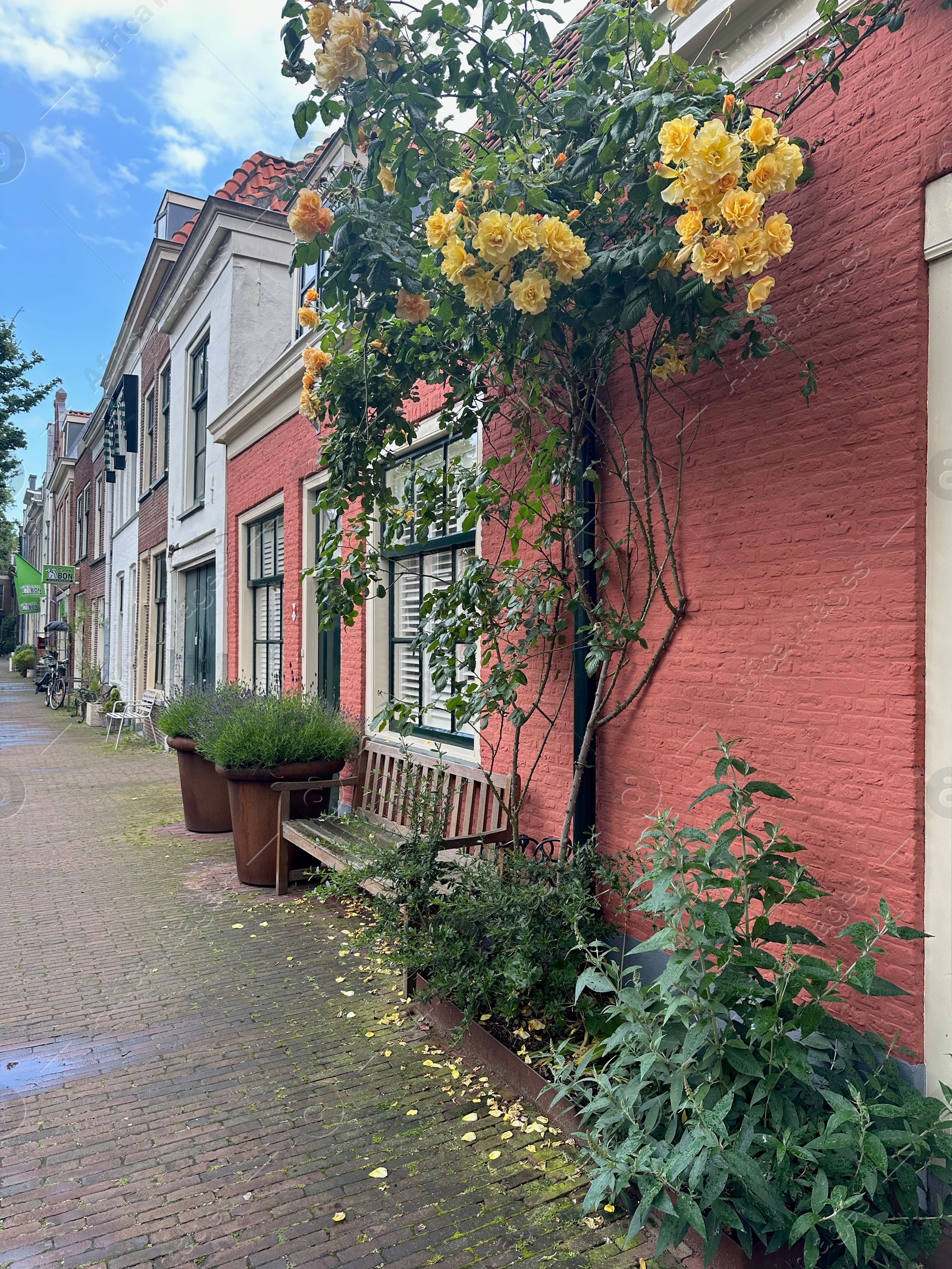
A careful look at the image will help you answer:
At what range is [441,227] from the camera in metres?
2.94

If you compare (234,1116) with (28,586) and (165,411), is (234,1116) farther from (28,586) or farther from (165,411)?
(28,586)

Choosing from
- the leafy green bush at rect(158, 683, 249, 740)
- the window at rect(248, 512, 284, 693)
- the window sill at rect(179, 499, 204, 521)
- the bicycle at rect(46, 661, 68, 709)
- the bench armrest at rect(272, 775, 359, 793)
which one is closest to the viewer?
the bench armrest at rect(272, 775, 359, 793)

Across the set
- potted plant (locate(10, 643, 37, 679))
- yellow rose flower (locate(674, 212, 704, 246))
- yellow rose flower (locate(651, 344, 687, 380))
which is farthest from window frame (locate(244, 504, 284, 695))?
potted plant (locate(10, 643, 37, 679))

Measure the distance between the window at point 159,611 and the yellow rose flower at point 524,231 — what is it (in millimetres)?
14479

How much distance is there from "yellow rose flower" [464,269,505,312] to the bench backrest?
2.47 metres

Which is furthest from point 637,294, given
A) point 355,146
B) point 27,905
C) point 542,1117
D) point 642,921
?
point 27,905

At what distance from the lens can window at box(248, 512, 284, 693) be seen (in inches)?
385

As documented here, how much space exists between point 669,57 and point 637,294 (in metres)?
0.77

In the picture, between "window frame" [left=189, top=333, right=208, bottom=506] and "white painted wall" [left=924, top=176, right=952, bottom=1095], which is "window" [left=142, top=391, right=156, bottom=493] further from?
"white painted wall" [left=924, top=176, right=952, bottom=1095]

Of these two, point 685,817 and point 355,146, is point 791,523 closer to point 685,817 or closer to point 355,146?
point 685,817

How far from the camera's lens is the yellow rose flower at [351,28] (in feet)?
9.46

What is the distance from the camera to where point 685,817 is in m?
3.62

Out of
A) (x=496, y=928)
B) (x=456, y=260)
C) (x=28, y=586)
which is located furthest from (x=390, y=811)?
(x=28, y=586)

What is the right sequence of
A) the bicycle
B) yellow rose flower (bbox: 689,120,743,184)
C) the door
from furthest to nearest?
the bicycle, the door, yellow rose flower (bbox: 689,120,743,184)
